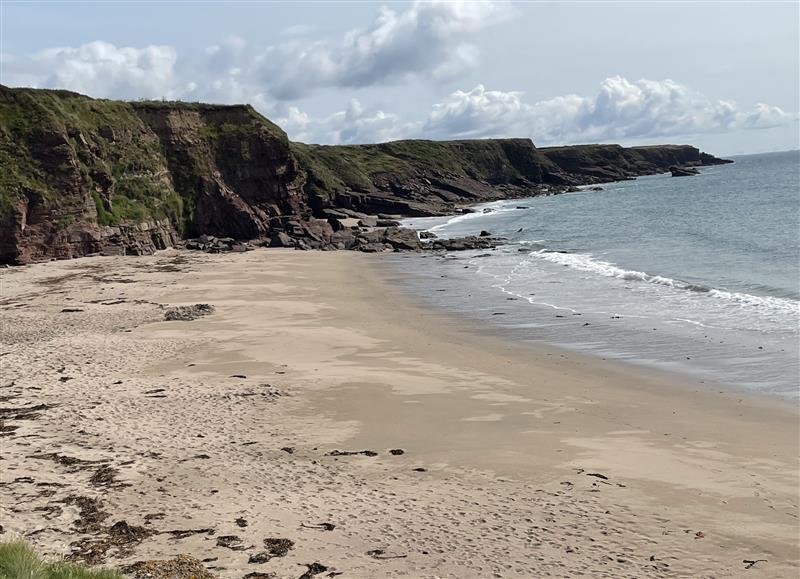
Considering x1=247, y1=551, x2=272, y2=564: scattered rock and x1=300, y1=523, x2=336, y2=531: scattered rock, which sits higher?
x1=247, y1=551, x2=272, y2=564: scattered rock

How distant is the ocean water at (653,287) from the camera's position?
1842 centimetres

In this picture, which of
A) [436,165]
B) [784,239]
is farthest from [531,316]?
[436,165]

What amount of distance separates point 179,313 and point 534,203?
236 ft

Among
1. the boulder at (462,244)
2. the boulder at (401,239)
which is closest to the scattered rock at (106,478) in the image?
the boulder at (462,244)

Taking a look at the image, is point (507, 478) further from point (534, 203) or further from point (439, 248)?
point (534, 203)

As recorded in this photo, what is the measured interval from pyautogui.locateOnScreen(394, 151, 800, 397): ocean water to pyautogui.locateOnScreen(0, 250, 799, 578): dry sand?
7.12 feet

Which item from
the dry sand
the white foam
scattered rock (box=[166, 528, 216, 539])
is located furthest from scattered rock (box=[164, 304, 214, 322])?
the white foam

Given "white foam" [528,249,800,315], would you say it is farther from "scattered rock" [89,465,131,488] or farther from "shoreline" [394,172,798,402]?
"scattered rock" [89,465,131,488]

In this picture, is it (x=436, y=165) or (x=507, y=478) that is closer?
(x=507, y=478)

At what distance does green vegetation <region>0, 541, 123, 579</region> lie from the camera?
502 cm

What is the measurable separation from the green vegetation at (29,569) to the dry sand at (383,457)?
5.94ft

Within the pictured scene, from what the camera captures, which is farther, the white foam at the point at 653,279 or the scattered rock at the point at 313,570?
the white foam at the point at 653,279

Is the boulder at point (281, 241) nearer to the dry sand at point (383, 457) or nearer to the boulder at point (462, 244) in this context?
the boulder at point (462, 244)

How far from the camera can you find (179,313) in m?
22.4
